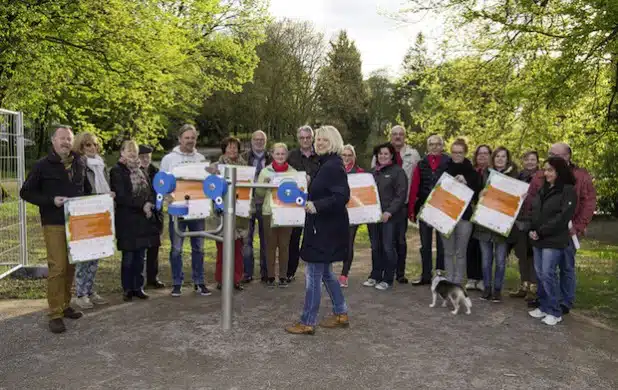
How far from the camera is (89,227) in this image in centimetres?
594

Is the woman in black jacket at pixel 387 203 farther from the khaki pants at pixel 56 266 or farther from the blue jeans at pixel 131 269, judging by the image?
the khaki pants at pixel 56 266

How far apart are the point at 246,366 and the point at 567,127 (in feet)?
44.8

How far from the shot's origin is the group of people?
5543mm

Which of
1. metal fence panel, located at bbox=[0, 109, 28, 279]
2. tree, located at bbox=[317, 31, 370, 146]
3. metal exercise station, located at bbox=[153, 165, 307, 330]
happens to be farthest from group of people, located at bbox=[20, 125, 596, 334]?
tree, located at bbox=[317, 31, 370, 146]

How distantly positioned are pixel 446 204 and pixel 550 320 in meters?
1.89

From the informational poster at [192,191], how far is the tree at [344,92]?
127ft

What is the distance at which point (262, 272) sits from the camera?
794cm

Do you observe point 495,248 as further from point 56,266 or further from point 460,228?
point 56,266

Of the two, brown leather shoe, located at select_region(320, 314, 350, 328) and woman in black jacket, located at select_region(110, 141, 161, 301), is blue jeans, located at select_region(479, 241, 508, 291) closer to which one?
brown leather shoe, located at select_region(320, 314, 350, 328)

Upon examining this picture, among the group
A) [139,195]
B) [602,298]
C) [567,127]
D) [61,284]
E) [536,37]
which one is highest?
[536,37]

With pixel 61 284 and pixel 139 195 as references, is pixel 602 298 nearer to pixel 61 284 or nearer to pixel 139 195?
pixel 139 195

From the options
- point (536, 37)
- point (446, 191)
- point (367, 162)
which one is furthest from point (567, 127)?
point (367, 162)

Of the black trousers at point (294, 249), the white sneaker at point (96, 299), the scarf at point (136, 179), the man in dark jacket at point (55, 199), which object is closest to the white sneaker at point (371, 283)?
the black trousers at point (294, 249)

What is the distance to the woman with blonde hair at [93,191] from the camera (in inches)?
255
